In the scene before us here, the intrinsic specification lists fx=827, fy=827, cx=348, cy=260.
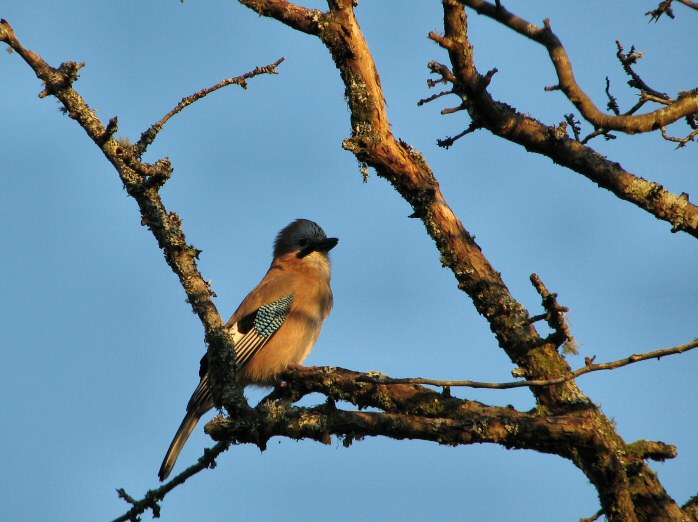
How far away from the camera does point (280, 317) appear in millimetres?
8852

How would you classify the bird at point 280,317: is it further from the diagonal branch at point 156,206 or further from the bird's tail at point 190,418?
the diagonal branch at point 156,206

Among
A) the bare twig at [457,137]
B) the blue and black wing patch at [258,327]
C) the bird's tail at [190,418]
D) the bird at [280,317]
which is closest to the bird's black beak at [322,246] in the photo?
the bird at [280,317]

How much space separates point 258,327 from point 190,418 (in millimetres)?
1236

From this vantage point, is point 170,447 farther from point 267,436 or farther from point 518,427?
point 518,427

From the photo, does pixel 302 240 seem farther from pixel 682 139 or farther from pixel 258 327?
pixel 682 139

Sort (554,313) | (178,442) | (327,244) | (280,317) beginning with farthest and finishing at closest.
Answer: (327,244)
(280,317)
(178,442)
(554,313)

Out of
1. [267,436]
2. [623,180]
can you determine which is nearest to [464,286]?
[623,180]

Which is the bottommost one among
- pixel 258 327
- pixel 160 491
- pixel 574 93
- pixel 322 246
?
pixel 160 491

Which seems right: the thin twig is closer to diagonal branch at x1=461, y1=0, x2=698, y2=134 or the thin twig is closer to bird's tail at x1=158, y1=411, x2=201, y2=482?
diagonal branch at x1=461, y1=0, x2=698, y2=134

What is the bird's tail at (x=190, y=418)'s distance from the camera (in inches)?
299

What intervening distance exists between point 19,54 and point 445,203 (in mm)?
3068

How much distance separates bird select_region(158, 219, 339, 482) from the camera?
26.0 feet

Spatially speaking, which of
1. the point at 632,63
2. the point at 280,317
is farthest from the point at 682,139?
the point at 280,317

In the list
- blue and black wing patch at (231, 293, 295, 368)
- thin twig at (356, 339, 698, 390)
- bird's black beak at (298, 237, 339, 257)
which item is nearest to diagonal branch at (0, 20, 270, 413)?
thin twig at (356, 339, 698, 390)
